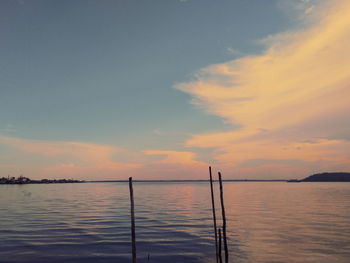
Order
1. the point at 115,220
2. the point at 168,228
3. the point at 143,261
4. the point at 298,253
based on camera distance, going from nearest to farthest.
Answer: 1. the point at 143,261
2. the point at 298,253
3. the point at 168,228
4. the point at 115,220

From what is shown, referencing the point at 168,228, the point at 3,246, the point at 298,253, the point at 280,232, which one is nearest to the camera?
the point at 298,253

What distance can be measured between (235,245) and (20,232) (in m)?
24.9

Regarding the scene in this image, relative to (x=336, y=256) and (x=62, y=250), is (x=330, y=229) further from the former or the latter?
(x=62, y=250)

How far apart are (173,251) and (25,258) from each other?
480 inches

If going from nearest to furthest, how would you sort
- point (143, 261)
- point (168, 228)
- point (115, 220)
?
point (143, 261) < point (168, 228) < point (115, 220)

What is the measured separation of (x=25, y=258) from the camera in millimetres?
21672

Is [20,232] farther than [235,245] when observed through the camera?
Yes

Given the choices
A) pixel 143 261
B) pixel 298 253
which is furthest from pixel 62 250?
pixel 298 253

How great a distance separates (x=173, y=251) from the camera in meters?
23.9

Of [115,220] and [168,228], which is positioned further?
[115,220]

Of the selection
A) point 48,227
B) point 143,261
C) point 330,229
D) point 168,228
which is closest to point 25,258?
point 143,261

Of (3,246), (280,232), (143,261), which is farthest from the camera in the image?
(280,232)

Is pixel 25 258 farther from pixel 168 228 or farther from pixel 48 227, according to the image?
pixel 168 228

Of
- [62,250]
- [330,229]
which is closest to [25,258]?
[62,250]
